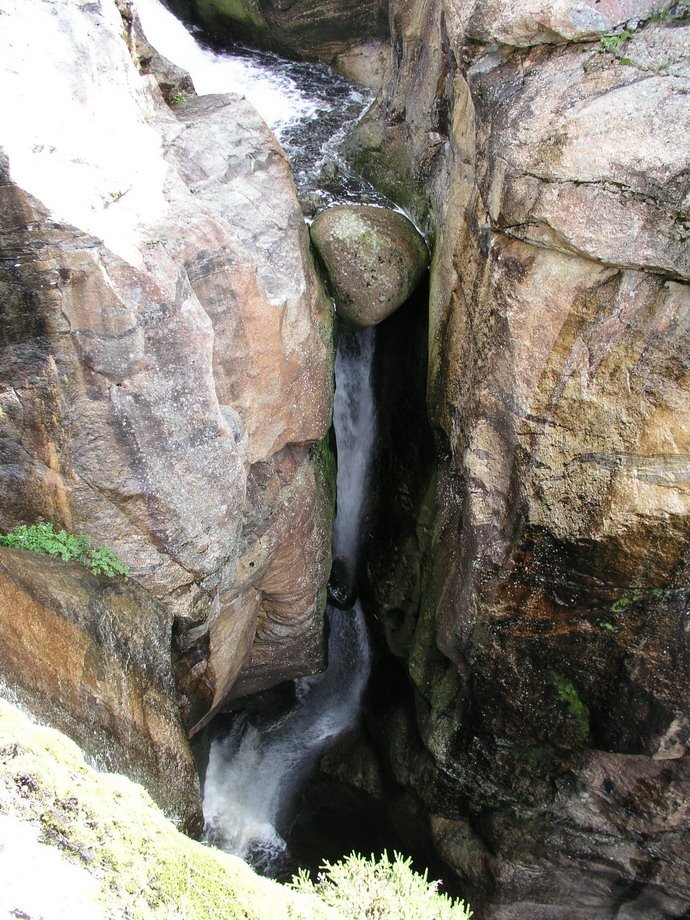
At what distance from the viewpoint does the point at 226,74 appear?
9836 millimetres

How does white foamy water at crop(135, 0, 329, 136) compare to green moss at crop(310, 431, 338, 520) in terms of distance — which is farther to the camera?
white foamy water at crop(135, 0, 329, 136)

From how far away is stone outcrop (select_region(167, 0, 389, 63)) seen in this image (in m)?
9.80

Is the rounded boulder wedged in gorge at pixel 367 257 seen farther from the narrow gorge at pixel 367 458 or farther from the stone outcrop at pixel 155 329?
the stone outcrop at pixel 155 329

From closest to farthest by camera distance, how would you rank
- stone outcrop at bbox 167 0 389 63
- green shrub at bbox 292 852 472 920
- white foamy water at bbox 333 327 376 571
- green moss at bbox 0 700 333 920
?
green moss at bbox 0 700 333 920 → green shrub at bbox 292 852 472 920 → white foamy water at bbox 333 327 376 571 → stone outcrop at bbox 167 0 389 63

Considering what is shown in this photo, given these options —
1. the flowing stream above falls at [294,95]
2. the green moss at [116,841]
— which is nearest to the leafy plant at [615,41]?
the flowing stream above falls at [294,95]

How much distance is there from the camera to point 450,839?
782 centimetres

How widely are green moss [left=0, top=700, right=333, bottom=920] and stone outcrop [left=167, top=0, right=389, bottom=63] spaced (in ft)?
31.3

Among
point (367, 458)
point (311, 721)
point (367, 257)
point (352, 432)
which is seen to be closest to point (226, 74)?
point (367, 257)

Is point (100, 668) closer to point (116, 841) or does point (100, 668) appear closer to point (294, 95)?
point (116, 841)

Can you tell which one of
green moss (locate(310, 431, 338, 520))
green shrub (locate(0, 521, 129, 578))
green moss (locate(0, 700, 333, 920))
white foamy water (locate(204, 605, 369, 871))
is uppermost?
green moss (locate(0, 700, 333, 920))

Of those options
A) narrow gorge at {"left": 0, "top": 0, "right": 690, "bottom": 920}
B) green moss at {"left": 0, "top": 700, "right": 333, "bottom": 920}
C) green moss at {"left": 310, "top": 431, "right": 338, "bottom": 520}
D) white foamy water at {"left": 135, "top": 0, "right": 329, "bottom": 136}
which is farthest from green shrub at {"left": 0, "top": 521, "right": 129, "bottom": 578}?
white foamy water at {"left": 135, "top": 0, "right": 329, "bottom": 136}

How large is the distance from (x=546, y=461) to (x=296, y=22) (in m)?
7.45

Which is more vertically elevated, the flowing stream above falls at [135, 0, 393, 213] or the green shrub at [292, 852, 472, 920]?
the flowing stream above falls at [135, 0, 393, 213]

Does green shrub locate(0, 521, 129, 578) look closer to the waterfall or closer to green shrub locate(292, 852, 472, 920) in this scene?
green shrub locate(292, 852, 472, 920)
